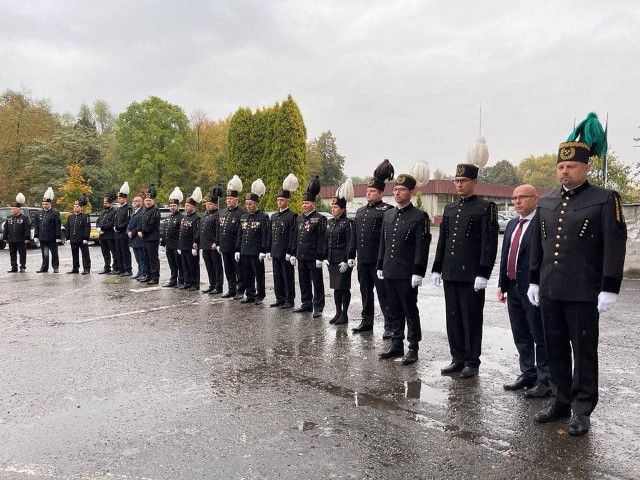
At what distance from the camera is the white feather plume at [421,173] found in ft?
22.4

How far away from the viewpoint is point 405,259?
6621mm

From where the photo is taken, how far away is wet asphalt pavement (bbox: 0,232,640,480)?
3.70 metres

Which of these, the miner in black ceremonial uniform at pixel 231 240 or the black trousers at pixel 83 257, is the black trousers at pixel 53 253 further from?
the miner in black ceremonial uniform at pixel 231 240

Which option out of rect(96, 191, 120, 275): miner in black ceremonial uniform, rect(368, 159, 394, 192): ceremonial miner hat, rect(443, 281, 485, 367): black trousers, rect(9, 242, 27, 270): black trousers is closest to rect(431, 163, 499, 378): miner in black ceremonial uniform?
rect(443, 281, 485, 367): black trousers

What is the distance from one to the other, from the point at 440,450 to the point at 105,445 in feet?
7.74

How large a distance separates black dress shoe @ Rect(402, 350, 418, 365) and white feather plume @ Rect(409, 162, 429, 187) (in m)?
1.98

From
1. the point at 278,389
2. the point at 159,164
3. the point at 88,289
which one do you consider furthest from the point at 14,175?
the point at 278,389

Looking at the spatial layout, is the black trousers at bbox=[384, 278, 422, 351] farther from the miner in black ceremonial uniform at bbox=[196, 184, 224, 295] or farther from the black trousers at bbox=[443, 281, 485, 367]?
the miner in black ceremonial uniform at bbox=[196, 184, 224, 295]

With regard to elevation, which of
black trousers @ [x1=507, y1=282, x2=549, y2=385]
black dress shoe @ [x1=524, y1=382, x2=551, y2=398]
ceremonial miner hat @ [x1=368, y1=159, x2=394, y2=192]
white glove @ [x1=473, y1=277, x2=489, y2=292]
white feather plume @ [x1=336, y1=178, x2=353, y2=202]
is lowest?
black dress shoe @ [x1=524, y1=382, x2=551, y2=398]

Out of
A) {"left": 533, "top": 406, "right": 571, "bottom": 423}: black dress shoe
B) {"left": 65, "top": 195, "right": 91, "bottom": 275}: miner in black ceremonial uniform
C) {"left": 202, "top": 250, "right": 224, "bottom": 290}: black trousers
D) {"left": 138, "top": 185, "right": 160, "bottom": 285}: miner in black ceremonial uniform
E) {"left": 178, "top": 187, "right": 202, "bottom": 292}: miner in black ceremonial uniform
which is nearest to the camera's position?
{"left": 533, "top": 406, "right": 571, "bottom": 423}: black dress shoe

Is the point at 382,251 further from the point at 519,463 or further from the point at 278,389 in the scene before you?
the point at 519,463

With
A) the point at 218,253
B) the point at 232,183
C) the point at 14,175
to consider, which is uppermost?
the point at 14,175

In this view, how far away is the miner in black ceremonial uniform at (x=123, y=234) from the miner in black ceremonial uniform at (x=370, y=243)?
8297 mm

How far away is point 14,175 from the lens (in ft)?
150
